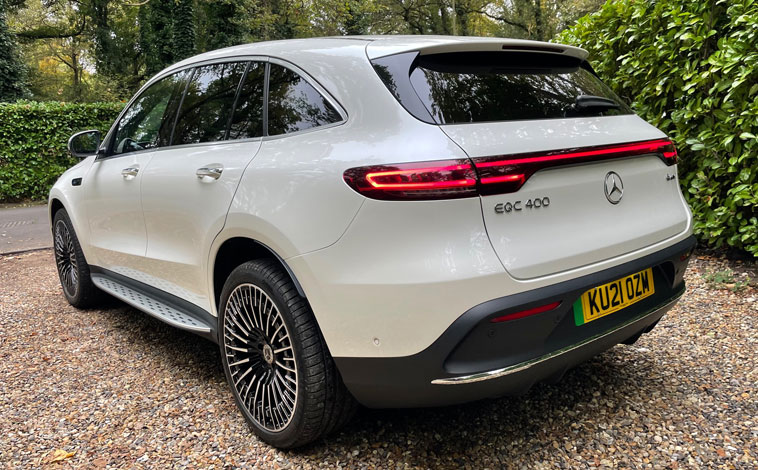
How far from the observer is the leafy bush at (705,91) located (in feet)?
12.1

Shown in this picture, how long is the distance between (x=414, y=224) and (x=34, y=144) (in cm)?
1228

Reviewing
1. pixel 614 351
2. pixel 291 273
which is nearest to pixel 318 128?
pixel 291 273

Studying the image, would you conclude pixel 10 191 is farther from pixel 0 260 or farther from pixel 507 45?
pixel 507 45

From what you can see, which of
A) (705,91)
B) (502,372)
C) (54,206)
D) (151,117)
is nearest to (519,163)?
(502,372)

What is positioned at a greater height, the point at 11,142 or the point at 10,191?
the point at 11,142

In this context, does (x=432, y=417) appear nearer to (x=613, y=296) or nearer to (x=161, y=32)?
(x=613, y=296)

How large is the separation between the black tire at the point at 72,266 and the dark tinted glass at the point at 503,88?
3351 mm

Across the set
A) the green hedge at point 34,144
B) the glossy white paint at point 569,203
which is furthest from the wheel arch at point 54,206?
the green hedge at point 34,144

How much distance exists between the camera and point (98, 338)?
12.5 ft

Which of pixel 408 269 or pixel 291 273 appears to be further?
pixel 291 273

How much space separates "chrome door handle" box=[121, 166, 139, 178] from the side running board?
26.5 inches

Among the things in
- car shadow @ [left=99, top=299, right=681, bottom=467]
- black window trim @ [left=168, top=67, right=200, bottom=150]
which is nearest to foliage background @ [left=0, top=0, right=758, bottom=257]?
car shadow @ [left=99, top=299, right=681, bottom=467]

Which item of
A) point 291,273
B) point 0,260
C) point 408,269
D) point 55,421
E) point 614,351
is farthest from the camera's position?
point 0,260

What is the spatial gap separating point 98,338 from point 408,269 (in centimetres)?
291
